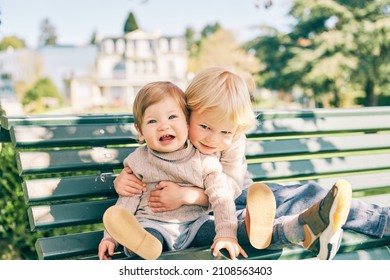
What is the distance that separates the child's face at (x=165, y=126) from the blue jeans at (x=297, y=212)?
34 cm

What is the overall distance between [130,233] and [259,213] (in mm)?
454

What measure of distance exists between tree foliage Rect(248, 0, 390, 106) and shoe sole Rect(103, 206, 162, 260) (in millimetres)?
19460

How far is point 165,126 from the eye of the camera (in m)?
2.11

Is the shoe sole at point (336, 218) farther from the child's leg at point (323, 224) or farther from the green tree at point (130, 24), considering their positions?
the green tree at point (130, 24)

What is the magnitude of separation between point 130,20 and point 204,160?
40.0 metres

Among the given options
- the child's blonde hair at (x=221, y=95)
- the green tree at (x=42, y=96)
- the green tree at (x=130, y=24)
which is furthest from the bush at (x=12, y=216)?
the green tree at (x=130, y=24)

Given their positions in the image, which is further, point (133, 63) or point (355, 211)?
point (133, 63)

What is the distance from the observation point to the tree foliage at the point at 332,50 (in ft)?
67.4

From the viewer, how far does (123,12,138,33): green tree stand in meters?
40.8

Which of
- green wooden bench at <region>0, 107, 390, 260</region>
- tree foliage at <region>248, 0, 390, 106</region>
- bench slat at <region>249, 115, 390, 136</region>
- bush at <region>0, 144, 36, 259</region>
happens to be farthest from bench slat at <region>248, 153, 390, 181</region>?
tree foliage at <region>248, 0, 390, 106</region>

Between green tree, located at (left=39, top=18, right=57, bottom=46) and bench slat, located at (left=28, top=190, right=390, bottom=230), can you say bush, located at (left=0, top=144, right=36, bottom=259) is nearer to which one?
bench slat, located at (left=28, top=190, right=390, bottom=230)

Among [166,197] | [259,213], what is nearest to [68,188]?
[166,197]

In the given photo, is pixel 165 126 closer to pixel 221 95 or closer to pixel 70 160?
pixel 221 95
